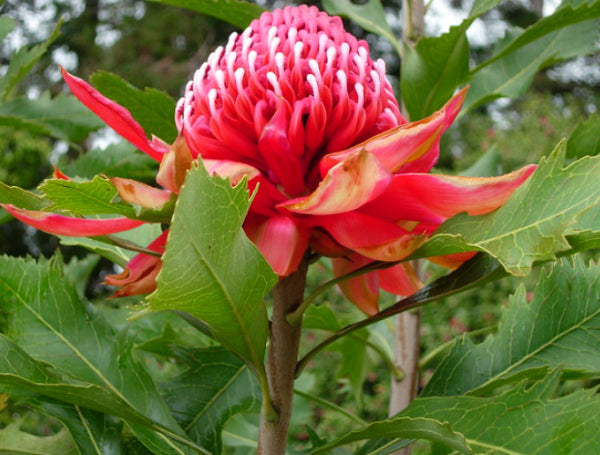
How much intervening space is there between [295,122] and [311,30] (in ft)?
0.46

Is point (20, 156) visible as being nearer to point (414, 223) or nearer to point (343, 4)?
point (343, 4)

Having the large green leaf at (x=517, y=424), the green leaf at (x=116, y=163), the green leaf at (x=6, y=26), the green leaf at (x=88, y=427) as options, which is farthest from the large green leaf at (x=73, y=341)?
the green leaf at (x=6, y=26)

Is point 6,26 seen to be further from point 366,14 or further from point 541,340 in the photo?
point 541,340

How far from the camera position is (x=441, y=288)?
792 millimetres

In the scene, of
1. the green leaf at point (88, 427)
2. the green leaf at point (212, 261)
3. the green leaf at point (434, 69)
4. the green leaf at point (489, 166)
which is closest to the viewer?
the green leaf at point (212, 261)

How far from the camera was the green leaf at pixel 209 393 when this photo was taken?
1008mm

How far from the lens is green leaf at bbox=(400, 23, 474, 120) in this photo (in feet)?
3.67

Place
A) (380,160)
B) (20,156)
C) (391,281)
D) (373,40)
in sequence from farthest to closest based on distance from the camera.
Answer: (373,40) < (20,156) < (391,281) < (380,160)

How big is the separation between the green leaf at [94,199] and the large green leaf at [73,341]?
233mm

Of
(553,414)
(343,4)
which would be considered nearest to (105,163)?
(343,4)

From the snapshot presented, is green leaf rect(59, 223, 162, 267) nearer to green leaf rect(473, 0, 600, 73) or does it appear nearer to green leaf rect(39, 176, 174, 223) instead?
green leaf rect(39, 176, 174, 223)

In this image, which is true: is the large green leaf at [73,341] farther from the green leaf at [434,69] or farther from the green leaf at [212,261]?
the green leaf at [434,69]

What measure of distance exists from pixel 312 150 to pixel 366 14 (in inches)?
29.0

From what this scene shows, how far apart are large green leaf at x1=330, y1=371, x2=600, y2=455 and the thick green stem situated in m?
0.10
